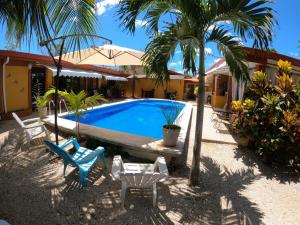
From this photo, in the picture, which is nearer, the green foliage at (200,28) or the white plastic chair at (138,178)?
the white plastic chair at (138,178)

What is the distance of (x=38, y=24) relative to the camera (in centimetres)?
366

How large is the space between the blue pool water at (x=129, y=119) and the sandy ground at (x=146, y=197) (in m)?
6.04

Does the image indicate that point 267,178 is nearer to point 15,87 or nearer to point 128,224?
point 128,224

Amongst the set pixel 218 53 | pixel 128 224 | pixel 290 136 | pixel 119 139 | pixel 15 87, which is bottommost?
pixel 128 224

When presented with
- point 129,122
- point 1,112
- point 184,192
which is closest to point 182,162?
point 184,192

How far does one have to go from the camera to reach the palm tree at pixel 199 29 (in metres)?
5.68

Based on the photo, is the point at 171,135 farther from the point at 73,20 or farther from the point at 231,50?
the point at 73,20

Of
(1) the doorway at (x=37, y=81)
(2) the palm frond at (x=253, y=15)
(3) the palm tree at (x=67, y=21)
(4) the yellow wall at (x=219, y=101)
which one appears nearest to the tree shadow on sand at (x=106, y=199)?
(3) the palm tree at (x=67, y=21)

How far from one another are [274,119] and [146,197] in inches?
226

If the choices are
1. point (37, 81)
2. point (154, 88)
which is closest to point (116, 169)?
point (37, 81)

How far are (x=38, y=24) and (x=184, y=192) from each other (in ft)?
17.2

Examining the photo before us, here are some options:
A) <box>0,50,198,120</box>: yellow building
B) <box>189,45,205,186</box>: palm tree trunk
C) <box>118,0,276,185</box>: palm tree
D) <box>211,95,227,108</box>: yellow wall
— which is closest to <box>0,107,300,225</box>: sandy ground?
Result: <box>189,45,205,186</box>: palm tree trunk

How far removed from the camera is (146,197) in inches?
239

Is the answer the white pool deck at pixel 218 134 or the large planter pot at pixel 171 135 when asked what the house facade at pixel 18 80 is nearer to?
the large planter pot at pixel 171 135
